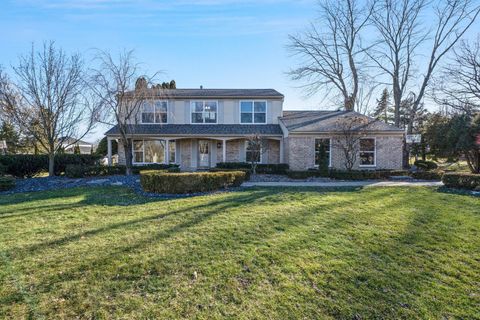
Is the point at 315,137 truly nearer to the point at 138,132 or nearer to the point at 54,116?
the point at 138,132

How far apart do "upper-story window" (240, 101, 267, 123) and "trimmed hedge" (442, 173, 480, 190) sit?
12.2 metres

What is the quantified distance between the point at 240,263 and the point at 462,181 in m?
11.9

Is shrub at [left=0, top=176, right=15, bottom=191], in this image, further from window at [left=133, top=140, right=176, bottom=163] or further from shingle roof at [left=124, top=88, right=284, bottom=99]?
shingle roof at [left=124, top=88, right=284, bottom=99]

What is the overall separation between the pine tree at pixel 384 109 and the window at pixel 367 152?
88.7 ft

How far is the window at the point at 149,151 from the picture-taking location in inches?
798

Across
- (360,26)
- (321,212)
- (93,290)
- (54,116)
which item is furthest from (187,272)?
(360,26)

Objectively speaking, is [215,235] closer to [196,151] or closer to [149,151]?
[196,151]

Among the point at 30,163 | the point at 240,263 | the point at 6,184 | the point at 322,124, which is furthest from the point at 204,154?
the point at 240,263

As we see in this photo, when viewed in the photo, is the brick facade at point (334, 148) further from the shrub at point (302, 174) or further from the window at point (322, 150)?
the shrub at point (302, 174)

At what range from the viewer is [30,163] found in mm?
17062

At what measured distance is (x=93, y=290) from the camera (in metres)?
3.50

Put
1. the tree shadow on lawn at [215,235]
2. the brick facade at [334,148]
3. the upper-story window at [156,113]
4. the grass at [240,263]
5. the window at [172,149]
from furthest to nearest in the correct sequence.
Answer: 1. the upper-story window at [156,113]
2. the window at [172,149]
3. the brick facade at [334,148]
4. the tree shadow on lawn at [215,235]
5. the grass at [240,263]

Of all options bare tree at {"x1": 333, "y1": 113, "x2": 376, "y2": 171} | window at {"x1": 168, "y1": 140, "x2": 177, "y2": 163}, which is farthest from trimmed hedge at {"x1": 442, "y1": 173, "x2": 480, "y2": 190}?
window at {"x1": 168, "y1": 140, "x2": 177, "y2": 163}

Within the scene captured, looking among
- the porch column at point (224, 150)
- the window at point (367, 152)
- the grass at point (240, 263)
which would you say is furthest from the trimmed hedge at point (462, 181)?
the porch column at point (224, 150)
